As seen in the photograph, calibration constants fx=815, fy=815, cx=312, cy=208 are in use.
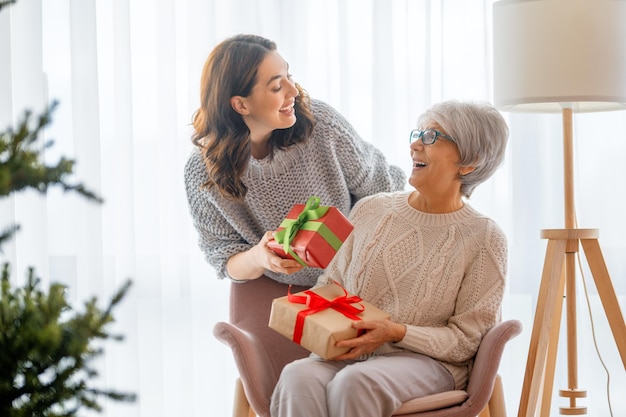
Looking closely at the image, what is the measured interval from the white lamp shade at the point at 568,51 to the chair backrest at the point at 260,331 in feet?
3.03

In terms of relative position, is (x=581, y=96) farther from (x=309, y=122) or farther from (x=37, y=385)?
(x=37, y=385)

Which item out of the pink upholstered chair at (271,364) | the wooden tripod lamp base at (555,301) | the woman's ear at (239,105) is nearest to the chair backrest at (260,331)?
the pink upholstered chair at (271,364)

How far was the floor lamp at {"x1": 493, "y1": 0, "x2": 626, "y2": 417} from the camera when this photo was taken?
89.6 inches

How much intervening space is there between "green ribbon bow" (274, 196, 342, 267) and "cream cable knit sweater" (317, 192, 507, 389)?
0.87ft

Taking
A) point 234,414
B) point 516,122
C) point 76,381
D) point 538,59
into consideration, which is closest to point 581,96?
point 538,59

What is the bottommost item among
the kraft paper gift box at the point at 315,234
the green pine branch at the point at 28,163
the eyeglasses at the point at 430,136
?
the kraft paper gift box at the point at 315,234

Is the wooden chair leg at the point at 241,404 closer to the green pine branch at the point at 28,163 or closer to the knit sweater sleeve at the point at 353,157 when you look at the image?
the knit sweater sleeve at the point at 353,157

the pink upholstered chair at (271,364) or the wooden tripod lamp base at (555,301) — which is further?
the wooden tripod lamp base at (555,301)

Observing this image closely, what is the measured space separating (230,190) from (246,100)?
0.88ft

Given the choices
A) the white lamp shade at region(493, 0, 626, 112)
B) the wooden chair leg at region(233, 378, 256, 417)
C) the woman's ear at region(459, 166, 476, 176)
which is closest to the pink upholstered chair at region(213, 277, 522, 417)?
the wooden chair leg at region(233, 378, 256, 417)

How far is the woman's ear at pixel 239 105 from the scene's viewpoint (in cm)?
229

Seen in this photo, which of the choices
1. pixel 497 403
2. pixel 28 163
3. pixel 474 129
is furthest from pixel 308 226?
pixel 28 163

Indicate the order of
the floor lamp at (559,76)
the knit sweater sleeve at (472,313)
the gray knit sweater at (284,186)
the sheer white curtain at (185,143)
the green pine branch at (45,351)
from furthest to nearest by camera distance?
the sheer white curtain at (185,143)
the gray knit sweater at (284,186)
the floor lamp at (559,76)
the knit sweater sleeve at (472,313)
the green pine branch at (45,351)

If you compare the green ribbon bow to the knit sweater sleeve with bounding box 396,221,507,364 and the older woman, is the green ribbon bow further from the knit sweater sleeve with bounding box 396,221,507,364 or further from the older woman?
the knit sweater sleeve with bounding box 396,221,507,364
